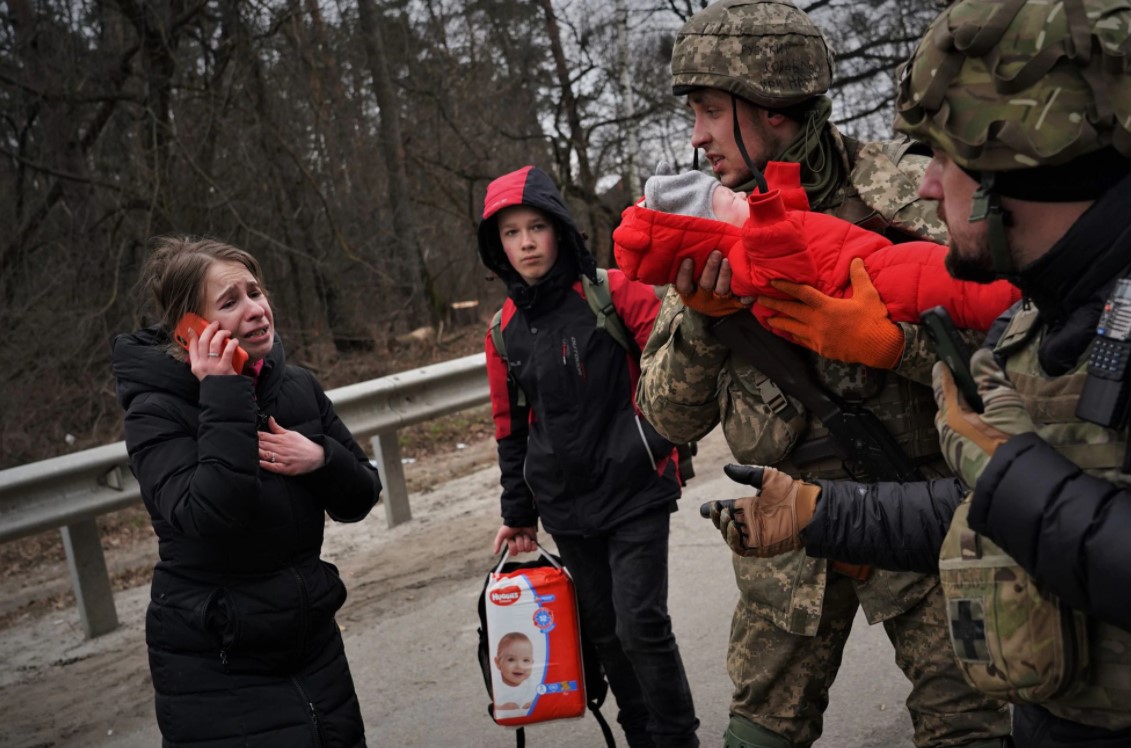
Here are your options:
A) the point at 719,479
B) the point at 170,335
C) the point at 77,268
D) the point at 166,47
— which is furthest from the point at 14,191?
the point at 170,335

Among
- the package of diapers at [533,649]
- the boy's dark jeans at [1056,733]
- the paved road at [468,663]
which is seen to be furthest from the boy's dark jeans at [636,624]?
the boy's dark jeans at [1056,733]

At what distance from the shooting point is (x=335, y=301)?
1430cm

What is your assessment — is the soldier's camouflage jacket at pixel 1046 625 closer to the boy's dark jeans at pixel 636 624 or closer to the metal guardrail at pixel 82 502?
the boy's dark jeans at pixel 636 624

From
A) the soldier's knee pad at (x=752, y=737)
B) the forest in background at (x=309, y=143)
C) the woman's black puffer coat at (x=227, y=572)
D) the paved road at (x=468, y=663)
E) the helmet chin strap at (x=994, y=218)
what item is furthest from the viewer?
the forest in background at (x=309, y=143)

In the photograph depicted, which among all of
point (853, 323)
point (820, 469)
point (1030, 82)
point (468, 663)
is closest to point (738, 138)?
point (853, 323)

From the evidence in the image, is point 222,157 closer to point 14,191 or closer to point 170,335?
point 14,191

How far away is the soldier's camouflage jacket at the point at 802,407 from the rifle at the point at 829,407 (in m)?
0.04

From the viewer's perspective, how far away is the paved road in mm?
4457

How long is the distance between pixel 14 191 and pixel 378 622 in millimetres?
7913

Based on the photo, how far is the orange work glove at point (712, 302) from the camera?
2742 millimetres

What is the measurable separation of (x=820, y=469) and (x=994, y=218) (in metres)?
1.10

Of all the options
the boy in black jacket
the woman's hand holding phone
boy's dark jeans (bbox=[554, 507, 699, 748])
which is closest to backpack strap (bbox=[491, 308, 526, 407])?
the boy in black jacket

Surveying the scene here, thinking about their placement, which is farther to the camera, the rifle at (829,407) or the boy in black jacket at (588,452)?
the boy in black jacket at (588,452)

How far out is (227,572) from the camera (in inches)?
125
